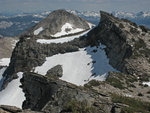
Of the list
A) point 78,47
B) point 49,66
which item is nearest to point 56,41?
point 78,47

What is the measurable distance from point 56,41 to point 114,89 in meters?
36.2

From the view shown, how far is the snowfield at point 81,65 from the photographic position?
3849cm

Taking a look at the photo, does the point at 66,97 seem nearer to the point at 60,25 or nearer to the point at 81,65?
the point at 81,65

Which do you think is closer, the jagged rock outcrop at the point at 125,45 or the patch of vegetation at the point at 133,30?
the jagged rock outcrop at the point at 125,45

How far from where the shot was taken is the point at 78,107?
13523 mm

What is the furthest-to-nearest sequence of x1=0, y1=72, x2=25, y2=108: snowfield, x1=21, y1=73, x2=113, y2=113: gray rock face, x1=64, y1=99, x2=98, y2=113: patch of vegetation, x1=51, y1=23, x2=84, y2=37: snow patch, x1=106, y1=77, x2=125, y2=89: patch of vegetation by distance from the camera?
x1=51, y1=23, x2=84, y2=37: snow patch, x1=0, y1=72, x2=25, y2=108: snowfield, x1=106, y1=77, x2=125, y2=89: patch of vegetation, x1=21, y1=73, x2=113, y2=113: gray rock face, x1=64, y1=99, x2=98, y2=113: patch of vegetation

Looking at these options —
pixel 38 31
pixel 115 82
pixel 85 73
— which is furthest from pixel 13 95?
pixel 38 31

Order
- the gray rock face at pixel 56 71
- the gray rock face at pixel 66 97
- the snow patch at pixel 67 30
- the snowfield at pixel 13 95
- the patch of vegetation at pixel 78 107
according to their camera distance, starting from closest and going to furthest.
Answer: the patch of vegetation at pixel 78 107, the gray rock face at pixel 66 97, the snowfield at pixel 13 95, the gray rock face at pixel 56 71, the snow patch at pixel 67 30

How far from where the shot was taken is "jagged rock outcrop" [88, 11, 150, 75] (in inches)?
1369

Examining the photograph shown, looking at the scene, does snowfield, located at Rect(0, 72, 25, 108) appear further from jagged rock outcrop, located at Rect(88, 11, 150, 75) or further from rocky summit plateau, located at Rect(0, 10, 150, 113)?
jagged rock outcrop, located at Rect(88, 11, 150, 75)

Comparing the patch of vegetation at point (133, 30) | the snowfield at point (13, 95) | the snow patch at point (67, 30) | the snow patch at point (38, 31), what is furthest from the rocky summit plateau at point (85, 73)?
the snow patch at point (38, 31)

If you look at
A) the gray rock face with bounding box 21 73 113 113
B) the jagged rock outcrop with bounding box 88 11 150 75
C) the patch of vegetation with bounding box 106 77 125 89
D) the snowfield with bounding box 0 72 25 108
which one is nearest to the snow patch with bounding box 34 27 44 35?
the jagged rock outcrop with bounding box 88 11 150 75

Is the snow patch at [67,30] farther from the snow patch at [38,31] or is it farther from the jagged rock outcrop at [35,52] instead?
the jagged rock outcrop at [35,52]

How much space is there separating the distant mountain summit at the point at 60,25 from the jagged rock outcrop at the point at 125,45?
318ft
